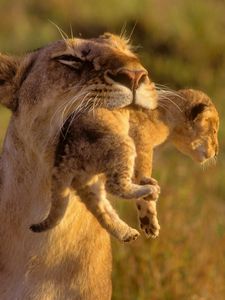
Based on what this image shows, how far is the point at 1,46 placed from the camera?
463 inches

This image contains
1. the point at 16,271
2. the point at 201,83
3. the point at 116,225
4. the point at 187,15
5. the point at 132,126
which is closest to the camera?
the point at 116,225

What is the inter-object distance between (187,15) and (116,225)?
9.72 meters

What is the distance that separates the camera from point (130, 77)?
348 cm

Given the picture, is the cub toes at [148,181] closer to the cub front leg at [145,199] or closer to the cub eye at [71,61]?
the cub front leg at [145,199]

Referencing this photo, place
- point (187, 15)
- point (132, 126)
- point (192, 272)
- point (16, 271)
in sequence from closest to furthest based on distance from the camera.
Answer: point (132, 126) → point (16, 271) → point (192, 272) → point (187, 15)

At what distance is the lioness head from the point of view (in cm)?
352

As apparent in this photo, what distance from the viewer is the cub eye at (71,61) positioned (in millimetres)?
3783

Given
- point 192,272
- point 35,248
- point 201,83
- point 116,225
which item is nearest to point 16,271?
point 35,248

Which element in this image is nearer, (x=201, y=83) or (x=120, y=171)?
(x=120, y=171)

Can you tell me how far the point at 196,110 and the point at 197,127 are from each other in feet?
0.21

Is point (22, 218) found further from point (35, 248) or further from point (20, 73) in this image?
point (20, 73)

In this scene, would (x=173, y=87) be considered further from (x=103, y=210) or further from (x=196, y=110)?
(x=103, y=210)

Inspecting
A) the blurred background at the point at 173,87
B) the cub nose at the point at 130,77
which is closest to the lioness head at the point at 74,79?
the cub nose at the point at 130,77

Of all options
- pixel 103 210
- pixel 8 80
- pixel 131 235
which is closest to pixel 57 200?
pixel 103 210
